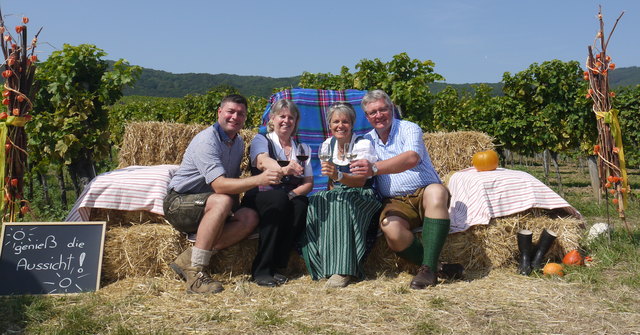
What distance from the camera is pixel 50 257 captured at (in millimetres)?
3703

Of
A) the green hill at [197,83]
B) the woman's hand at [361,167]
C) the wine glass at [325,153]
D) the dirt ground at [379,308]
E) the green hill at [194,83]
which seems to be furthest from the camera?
the green hill at [194,83]

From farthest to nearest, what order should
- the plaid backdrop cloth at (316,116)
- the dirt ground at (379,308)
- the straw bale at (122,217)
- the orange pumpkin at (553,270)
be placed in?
the plaid backdrop cloth at (316,116) < the straw bale at (122,217) < the orange pumpkin at (553,270) < the dirt ground at (379,308)

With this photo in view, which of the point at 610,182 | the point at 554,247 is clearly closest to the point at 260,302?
the point at 554,247

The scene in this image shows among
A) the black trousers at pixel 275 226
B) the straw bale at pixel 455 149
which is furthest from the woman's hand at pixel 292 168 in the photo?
the straw bale at pixel 455 149

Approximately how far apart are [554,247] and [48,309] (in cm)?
385

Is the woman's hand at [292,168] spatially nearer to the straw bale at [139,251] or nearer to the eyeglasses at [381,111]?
the eyeglasses at [381,111]

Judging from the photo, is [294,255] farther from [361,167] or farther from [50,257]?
[50,257]

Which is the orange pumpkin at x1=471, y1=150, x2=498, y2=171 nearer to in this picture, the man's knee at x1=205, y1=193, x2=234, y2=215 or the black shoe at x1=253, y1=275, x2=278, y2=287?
the black shoe at x1=253, y1=275, x2=278, y2=287

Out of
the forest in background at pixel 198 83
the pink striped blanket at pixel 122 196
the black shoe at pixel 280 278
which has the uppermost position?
the forest in background at pixel 198 83

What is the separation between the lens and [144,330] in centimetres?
279

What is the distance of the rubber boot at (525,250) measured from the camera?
399cm

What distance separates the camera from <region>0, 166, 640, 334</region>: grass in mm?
2795

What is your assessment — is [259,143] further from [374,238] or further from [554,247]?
[554,247]

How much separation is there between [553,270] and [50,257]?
3.78 meters
